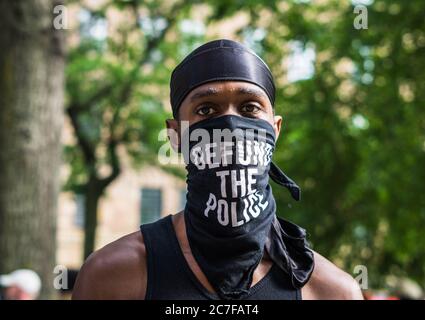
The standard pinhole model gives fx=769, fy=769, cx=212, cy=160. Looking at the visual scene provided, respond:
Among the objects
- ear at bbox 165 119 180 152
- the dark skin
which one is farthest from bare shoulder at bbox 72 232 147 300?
ear at bbox 165 119 180 152

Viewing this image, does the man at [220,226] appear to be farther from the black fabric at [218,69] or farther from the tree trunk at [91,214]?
the tree trunk at [91,214]

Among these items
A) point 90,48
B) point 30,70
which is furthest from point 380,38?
point 90,48

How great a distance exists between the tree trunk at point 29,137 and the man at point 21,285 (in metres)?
0.37

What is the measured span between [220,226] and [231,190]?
0.13 m

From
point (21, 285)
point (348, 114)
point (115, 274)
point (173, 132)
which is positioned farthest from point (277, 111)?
point (115, 274)

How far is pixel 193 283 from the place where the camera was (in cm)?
244

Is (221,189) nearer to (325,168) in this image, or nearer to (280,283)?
(280,283)

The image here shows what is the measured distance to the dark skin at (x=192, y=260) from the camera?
2451 mm

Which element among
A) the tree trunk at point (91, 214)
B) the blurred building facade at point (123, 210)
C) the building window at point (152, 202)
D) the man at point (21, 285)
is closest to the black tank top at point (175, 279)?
the man at point (21, 285)

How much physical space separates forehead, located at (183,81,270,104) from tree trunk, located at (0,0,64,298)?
636cm

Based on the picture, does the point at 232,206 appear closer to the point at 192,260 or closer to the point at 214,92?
the point at 192,260

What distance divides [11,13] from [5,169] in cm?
182

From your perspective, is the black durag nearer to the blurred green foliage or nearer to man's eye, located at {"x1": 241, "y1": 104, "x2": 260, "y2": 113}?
man's eye, located at {"x1": 241, "y1": 104, "x2": 260, "y2": 113}

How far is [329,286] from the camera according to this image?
2.61 metres
